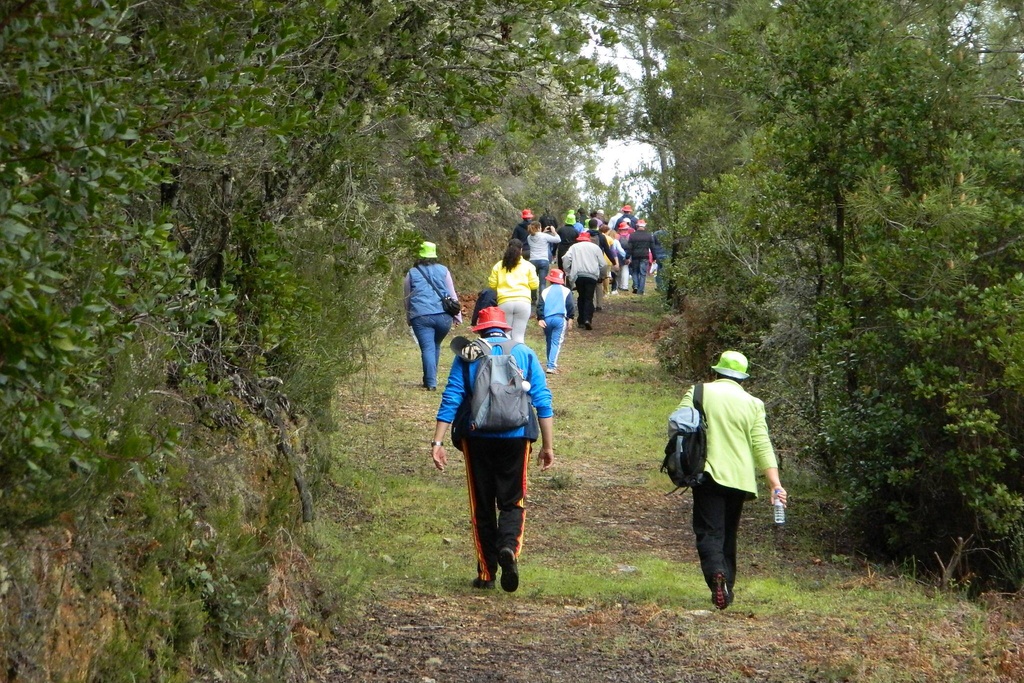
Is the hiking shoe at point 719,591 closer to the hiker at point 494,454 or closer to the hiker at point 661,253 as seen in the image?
the hiker at point 494,454

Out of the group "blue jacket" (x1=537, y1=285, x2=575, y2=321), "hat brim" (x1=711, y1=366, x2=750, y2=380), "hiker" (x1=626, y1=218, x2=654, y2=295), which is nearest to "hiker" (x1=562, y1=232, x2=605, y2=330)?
"blue jacket" (x1=537, y1=285, x2=575, y2=321)

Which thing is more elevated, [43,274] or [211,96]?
[211,96]

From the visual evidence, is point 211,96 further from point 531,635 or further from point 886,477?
point 886,477

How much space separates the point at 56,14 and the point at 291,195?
4.41 metres

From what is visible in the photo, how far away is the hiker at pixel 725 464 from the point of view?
7.80 meters

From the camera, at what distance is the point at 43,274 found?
352 cm

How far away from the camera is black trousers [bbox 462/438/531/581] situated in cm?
799

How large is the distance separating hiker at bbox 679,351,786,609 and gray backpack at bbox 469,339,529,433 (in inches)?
40.7

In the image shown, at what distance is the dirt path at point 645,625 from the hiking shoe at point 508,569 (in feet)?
0.35

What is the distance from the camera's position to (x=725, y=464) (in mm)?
7812

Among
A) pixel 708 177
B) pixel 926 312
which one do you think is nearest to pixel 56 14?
pixel 926 312

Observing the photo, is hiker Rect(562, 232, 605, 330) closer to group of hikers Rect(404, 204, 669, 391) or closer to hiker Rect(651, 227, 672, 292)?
group of hikers Rect(404, 204, 669, 391)

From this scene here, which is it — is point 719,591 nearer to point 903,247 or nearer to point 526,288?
point 903,247

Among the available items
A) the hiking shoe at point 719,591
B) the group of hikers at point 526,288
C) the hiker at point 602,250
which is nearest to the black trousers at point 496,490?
the hiking shoe at point 719,591
